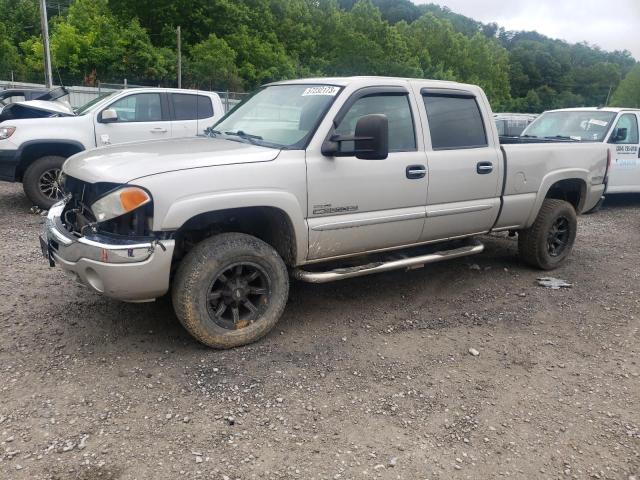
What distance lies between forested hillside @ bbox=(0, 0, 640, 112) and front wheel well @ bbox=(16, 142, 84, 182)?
33.7 metres

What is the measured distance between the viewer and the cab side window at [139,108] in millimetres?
8258

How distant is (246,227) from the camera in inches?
160

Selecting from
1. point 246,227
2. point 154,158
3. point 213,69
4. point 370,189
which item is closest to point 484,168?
point 370,189

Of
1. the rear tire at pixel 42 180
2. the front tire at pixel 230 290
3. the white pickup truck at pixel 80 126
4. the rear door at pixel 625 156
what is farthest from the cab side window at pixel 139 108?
the rear door at pixel 625 156

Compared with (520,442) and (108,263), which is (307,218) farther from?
(520,442)

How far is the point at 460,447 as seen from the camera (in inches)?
112

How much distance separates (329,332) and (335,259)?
0.57 m

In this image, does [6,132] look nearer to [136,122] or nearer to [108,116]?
[108,116]

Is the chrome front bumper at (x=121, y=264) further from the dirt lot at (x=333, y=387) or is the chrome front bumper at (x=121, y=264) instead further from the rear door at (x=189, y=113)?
the rear door at (x=189, y=113)

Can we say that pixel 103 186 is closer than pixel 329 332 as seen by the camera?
Yes

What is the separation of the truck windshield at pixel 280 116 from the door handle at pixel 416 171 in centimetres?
83

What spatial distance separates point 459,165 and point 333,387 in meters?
2.29

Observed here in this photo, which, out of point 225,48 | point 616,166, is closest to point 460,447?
point 616,166

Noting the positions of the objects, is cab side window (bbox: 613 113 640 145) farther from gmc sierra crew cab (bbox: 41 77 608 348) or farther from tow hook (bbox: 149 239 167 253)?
tow hook (bbox: 149 239 167 253)
